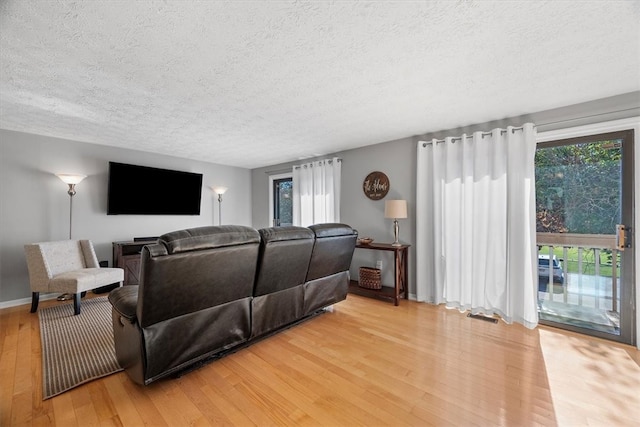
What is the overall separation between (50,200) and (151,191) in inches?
48.4

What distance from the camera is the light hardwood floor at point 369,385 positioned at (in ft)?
5.07

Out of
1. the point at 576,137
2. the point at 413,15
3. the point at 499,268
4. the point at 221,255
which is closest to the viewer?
the point at 413,15

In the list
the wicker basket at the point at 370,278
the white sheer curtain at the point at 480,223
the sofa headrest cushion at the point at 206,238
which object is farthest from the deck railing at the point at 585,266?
the sofa headrest cushion at the point at 206,238

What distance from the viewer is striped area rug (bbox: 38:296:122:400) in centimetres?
189

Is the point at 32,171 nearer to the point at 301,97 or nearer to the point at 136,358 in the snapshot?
the point at 136,358

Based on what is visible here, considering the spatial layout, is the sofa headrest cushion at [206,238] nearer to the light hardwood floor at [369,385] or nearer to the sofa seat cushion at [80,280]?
the light hardwood floor at [369,385]

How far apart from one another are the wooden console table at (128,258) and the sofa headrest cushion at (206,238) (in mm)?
2737

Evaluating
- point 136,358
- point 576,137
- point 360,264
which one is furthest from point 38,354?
point 576,137

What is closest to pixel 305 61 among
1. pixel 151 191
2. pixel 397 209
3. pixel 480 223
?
pixel 397 209

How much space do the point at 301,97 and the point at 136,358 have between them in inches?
92.4

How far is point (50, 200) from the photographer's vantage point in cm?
377

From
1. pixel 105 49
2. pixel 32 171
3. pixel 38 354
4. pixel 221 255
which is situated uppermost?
pixel 105 49

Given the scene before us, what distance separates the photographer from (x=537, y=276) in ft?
9.31

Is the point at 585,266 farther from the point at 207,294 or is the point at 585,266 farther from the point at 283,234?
the point at 207,294
